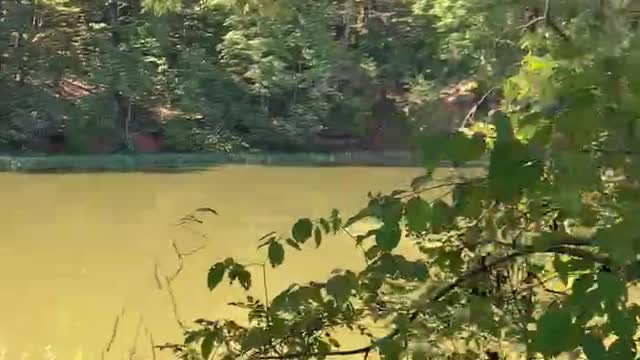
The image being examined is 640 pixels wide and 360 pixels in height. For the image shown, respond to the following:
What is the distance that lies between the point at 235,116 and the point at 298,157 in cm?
187

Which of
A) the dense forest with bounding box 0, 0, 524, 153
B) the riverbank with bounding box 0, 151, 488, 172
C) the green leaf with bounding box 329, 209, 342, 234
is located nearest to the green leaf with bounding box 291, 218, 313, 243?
the green leaf with bounding box 329, 209, 342, 234

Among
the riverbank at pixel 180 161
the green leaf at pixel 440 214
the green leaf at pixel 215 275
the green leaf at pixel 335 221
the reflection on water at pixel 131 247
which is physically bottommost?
the reflection on water at pixel 131 247

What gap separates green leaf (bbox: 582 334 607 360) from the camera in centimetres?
102

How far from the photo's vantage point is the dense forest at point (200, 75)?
19.4 m

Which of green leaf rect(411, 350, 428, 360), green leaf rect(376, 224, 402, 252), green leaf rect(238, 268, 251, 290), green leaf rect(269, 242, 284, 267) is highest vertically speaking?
green leaf rect(376, 224, 402, 252)

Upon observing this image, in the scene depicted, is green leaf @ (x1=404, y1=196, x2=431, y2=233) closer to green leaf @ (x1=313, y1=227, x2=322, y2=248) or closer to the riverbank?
green leaf @ (x1=313, y1=227, x2=322, y2=248)

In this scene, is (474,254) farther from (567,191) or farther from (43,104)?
(43,104)

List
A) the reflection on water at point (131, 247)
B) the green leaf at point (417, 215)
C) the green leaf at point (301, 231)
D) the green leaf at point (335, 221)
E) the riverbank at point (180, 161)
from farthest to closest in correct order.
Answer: the riverbank at point (180, 161) < the reflection on water at point (131, 247) < the green leaf at point (335, 221) < the green leaf at point (301, 231) < the green leaf at point (417, 215)

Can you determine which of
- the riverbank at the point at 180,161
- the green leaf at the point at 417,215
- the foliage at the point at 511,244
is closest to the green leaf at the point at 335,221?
the foliage at the point at 511,244

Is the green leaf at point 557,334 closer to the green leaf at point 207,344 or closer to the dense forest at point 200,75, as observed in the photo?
the green leaf at point 207,344

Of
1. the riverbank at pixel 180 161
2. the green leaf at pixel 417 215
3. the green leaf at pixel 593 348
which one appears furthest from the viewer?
the riverbank at pixel 180 161

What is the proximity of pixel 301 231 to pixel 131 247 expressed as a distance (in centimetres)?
814

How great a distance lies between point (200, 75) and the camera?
68.1ft

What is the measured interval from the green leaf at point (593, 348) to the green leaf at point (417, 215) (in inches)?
10.0
